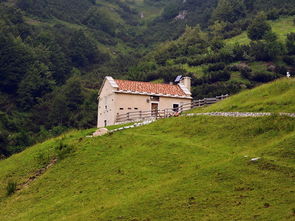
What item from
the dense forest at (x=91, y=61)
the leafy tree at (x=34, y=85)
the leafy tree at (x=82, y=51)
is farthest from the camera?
the leafy tree at (x=82, y=51)

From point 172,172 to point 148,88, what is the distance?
1091 inches

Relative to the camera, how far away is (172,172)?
115 feet

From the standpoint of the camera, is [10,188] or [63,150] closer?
[10,188]

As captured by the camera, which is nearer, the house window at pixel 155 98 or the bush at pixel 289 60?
the house window at pixel 155 98

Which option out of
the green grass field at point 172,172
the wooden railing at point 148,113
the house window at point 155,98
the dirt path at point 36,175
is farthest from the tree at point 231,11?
the dirt path at point 36,175

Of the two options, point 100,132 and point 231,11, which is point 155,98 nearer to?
point 100,132

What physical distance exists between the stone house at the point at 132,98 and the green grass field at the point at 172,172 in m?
9.78

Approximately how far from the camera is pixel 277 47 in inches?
4653

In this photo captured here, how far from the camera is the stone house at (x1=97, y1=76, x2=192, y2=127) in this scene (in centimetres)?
5969

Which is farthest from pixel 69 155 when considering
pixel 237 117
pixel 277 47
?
pixel 277 47

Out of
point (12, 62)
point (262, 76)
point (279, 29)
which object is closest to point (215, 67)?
point (262, 76)

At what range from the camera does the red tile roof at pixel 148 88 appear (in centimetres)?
6074

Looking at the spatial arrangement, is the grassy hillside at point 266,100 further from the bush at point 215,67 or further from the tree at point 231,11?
the tree at point 231,11

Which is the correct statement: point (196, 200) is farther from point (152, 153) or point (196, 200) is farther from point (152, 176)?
point (152, 153)
